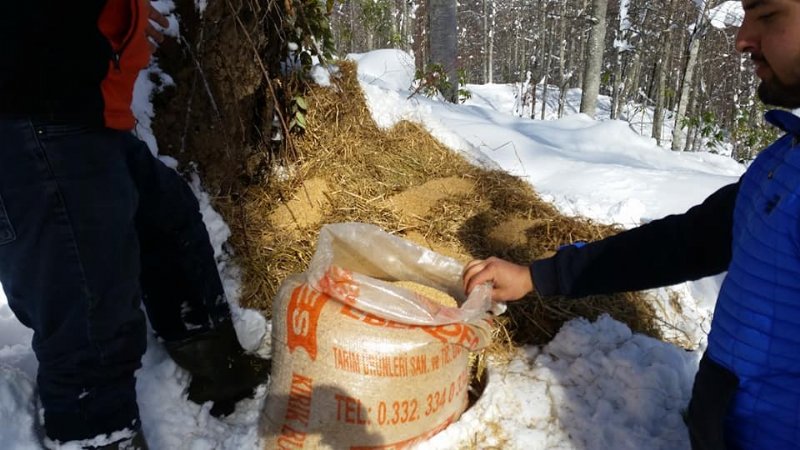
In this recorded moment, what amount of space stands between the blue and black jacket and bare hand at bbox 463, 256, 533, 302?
1.03 ft

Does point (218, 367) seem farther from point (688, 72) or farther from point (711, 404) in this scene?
point (688, 72)

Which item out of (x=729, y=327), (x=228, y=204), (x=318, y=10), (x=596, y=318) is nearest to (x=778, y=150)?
(x=729, y=327)

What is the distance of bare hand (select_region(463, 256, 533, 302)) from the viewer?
130 centimetres

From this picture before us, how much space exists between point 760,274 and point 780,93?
34cm

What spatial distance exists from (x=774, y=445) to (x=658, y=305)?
1381 mm

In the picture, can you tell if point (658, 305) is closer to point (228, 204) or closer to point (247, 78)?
point (228, 204)

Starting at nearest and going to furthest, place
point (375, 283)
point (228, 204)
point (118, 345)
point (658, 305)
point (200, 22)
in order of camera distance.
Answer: point (118, 345)
point (375, 283)
point (200, 22)
point (228, 204)
point (658, 305)

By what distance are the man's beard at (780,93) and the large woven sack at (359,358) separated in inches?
29.1

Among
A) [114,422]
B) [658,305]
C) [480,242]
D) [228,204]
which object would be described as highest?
[228,204]

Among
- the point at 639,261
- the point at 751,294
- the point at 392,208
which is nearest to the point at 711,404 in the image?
the point at 751,294

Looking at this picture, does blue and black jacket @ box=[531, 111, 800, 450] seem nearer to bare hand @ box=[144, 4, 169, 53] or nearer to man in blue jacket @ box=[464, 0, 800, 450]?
man in blue jacket @ box=[464, 0, 800, 450]

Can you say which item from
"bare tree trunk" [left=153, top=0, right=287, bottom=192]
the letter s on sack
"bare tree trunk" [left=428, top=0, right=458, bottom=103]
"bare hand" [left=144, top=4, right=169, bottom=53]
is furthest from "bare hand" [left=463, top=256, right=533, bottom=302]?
"bare tree trunk" [left=428, top=0, right=458, bottom=103]

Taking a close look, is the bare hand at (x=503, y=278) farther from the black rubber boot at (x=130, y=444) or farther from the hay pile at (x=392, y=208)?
the black rubber boot at (x=130, y=444)

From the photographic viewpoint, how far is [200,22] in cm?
187
